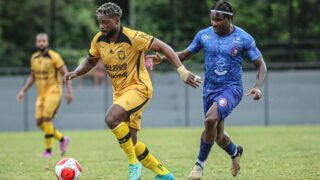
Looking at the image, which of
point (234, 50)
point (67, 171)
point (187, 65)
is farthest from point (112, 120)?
point (187, 65)

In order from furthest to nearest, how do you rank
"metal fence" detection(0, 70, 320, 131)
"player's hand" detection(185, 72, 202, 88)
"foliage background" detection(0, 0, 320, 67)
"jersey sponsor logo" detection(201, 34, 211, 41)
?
"foliage background" detection(0, 0, 320, 67)
"metal fence" detection(0, 70, 320, 131)
"jersey sponsor logo" detection(201, 34, 211, 41)
"player's hand" detection(185, 72, 202, 88)

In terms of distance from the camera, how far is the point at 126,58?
779 centimetres

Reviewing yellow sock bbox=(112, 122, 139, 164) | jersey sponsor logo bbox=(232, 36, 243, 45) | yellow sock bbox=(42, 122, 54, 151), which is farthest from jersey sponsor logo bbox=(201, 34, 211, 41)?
yellow sock bbox=(42, 122, 54, 151)

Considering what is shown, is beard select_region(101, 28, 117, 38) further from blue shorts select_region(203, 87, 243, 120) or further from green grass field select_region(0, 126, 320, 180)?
green grass field select_region(0, 126, 320, 180)

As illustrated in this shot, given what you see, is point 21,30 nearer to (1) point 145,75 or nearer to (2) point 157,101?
(2) point 157,101

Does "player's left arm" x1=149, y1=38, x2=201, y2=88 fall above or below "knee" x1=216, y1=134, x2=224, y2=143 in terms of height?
above

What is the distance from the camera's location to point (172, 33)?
26094mm

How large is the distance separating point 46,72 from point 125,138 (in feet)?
22.1

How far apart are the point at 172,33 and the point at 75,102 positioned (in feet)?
16.9

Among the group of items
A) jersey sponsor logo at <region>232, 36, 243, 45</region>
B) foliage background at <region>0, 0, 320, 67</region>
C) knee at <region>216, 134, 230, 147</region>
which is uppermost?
jersey sponsor logo at <region>232, 36, 243, 45</region>

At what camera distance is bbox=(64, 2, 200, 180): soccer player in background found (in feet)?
24.8

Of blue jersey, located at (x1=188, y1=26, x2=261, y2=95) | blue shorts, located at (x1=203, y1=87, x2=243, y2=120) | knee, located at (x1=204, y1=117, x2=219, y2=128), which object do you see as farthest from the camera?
blue jersey, located at (x1=188, y1=26, x2=261, y2=95)

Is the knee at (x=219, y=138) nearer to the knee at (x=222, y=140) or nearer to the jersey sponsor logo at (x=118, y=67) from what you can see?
the knee at (x=222, y=140)

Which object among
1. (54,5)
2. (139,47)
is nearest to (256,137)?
(139,47)
